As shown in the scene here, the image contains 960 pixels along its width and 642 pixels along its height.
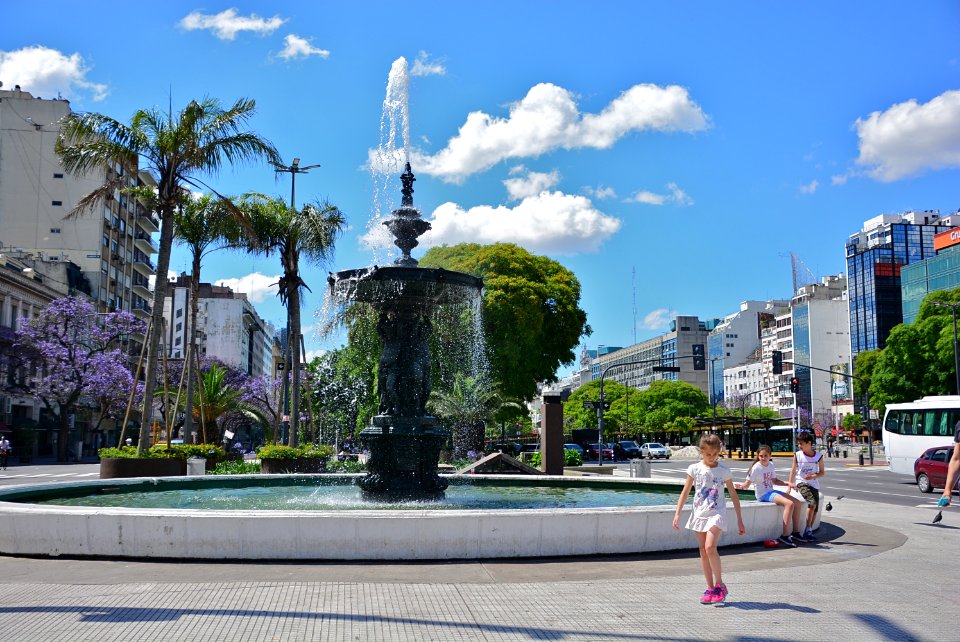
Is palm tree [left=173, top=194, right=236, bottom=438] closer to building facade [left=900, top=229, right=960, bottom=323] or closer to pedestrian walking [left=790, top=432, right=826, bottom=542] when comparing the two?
pedestrian walking [left=790, top=432, right=826, bottom=542]

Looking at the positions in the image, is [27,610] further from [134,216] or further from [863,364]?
[863,364]

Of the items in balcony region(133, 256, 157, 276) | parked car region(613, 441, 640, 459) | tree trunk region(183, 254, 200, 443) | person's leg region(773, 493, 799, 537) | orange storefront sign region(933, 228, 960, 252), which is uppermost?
orange storefront sign region(933, 228, 960, 252)

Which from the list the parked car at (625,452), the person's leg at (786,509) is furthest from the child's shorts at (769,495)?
the parked car at (625,452)

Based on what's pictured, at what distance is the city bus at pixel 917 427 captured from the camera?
29.4 metres

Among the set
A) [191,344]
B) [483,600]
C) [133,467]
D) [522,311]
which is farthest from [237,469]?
[522,311]

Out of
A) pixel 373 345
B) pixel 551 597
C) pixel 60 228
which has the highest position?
pixel 60 228

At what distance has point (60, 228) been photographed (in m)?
62.2

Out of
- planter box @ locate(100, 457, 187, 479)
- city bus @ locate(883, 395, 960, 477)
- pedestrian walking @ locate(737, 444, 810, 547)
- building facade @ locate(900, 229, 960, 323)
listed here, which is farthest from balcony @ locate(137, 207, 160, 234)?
building facade @ locate(900, 229, 960, 323)

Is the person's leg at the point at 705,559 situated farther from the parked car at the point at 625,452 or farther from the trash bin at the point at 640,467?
the parked car at the point at 625,452

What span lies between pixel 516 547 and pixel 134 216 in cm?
7204

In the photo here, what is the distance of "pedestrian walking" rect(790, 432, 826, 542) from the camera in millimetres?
10719

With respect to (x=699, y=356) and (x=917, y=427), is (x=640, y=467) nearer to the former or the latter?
(x=917, y=427)

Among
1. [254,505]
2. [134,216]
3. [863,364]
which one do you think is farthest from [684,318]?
[254,505]

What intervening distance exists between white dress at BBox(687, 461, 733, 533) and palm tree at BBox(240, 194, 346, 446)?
872 inches
